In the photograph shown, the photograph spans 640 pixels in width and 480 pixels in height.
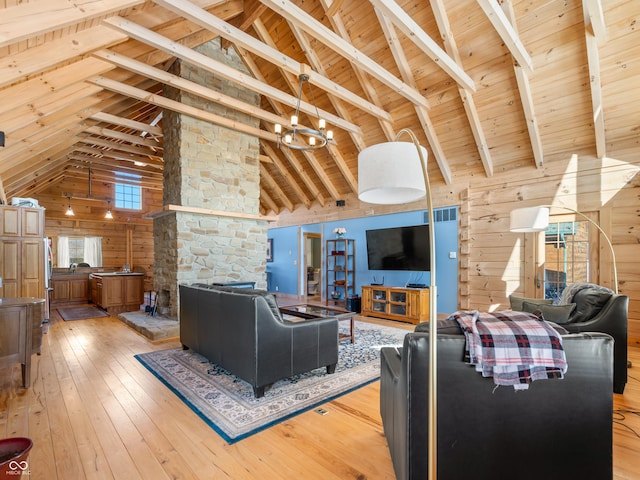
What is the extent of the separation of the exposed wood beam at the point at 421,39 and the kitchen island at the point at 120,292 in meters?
6.78

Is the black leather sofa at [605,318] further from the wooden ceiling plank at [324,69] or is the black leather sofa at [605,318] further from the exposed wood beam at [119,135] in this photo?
the exposed wood beam at [119,135]

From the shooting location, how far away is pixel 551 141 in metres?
4.94

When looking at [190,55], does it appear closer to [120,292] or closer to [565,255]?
[120,292]

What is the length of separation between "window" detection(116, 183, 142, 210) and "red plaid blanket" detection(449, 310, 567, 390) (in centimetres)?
1127

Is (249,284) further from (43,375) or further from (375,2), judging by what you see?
(375,2)

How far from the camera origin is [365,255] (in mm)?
7703

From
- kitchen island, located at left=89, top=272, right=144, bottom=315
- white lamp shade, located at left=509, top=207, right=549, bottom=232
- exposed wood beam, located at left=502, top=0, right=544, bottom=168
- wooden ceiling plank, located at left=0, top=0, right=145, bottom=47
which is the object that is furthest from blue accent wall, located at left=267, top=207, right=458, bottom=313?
wooden ceiling plank, located at left=0, top=0, right=145, bottom=47

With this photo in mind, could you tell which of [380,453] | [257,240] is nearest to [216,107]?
[257,240]

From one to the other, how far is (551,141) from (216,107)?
576 centimetres

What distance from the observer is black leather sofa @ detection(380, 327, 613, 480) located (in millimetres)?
1378

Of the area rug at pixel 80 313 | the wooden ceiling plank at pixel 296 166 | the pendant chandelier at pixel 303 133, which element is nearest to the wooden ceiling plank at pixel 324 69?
the pendant chandelier at pixel 303 133

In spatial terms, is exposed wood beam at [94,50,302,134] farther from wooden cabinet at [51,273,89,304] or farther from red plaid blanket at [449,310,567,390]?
wooden cabinet at [51,273,89,304]

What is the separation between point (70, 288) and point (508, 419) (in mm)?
9745

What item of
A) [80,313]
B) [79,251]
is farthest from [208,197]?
[79,251]
